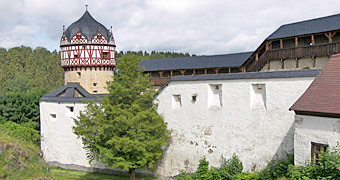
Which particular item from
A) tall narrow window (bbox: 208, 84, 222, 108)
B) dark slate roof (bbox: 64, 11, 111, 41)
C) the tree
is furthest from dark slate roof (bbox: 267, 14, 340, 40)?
dark slate roof (bbox: 64, 11, 111, 41)

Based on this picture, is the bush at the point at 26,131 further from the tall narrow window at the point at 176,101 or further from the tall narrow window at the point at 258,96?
the tall narrow window at the point at 258,96

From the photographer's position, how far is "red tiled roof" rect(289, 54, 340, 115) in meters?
8.48

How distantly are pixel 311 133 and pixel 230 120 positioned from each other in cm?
432

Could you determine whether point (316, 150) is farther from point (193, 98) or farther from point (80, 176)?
point (80, 176)

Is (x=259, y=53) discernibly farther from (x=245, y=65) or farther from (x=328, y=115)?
(x=328, y=115)

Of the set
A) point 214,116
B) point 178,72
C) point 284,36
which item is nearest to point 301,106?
point 214,116

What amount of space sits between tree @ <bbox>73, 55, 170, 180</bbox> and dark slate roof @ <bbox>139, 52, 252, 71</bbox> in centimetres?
924

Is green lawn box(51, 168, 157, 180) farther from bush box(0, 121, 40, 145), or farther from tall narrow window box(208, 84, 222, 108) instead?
tall narrow window box(208, 84, 222, 108)

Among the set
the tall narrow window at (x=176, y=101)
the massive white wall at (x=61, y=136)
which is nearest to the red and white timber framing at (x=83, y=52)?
the massive white wall at (x=61, y=136)

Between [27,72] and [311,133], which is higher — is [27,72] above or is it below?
above

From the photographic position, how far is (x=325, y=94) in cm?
884

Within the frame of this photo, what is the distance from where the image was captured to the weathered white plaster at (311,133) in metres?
8.43

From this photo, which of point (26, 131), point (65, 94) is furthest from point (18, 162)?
point (26, 131)

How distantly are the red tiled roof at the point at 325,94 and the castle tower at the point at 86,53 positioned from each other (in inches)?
715
